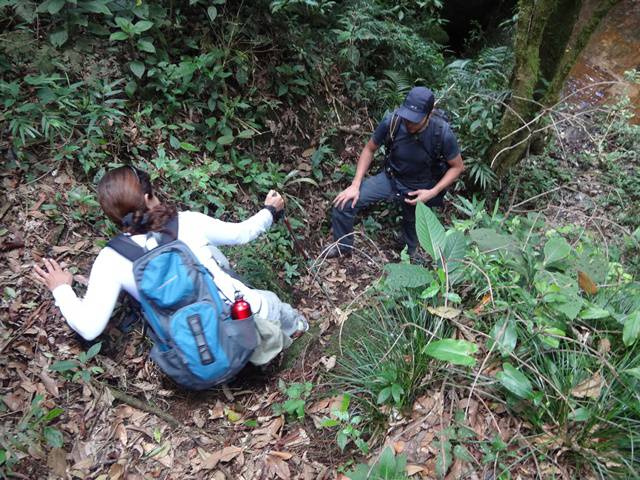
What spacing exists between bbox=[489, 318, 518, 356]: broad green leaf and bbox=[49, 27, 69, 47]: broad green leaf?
4.58 meters

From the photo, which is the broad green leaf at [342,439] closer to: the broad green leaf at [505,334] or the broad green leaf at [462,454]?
the broad green leaf at [462,454]

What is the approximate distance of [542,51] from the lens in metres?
5.62

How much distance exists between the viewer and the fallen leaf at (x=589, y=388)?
229cm

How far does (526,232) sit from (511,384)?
1.32 m

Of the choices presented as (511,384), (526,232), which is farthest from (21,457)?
(526,232)

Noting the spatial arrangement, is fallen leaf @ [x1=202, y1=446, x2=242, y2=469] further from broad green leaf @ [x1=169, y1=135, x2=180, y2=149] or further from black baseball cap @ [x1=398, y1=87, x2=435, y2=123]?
black baseball cap @ [x1=398, y1=87, x2=435, y2=123]

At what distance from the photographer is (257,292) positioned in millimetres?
3547

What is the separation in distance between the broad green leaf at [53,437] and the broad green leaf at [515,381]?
2.65 m

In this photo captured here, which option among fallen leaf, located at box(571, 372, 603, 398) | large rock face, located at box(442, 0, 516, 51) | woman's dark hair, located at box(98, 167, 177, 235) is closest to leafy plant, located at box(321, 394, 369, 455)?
fallen leaf, located at box(571, 372, 603, 398)

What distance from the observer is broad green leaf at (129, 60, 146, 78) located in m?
4.58

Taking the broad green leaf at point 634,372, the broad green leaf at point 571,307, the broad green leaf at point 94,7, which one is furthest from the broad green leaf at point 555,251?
the broad green leaf at point 94,7

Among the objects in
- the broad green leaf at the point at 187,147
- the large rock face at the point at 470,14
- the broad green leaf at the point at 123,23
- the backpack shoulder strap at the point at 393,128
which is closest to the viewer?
the broad green leaf at the point at 123,23

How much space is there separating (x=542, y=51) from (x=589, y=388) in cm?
470

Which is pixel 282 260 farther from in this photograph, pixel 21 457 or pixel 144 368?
pixel 21 457
